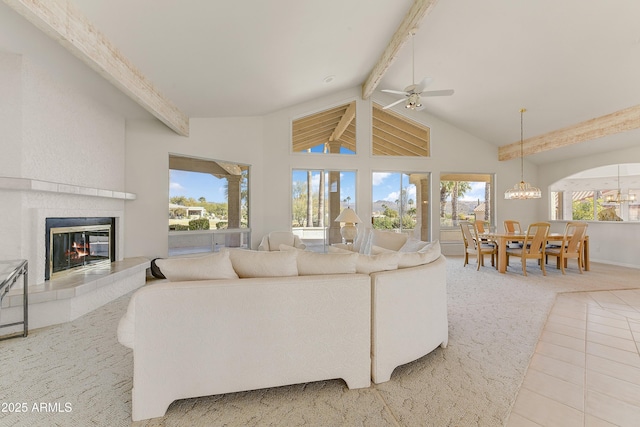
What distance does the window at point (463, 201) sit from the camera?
795 centimetres

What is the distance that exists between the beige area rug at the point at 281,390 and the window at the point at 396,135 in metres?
5.42

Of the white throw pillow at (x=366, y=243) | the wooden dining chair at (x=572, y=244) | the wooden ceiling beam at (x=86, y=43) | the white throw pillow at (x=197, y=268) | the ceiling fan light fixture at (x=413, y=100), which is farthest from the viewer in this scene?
the wooden dining chair at (x=572, y=244)

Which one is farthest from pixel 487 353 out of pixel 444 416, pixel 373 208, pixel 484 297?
pixel 373 208

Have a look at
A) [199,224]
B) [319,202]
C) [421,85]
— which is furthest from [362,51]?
[199,224]

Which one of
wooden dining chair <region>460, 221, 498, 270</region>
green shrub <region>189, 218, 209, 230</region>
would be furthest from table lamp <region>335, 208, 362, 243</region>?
green shrub <region>189, 218, 209, 230</region>

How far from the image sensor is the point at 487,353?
7.76 ft

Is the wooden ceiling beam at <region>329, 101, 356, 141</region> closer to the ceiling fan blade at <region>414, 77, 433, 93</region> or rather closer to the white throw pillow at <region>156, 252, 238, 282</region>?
the ceiling fan blade at <region>414, 77, 433, 93</region>

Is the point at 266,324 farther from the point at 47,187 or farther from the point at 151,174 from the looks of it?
the point at 151,174

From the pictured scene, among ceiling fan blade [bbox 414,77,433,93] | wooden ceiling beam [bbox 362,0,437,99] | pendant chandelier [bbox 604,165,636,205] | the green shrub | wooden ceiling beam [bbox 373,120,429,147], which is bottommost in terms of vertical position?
the green shrub

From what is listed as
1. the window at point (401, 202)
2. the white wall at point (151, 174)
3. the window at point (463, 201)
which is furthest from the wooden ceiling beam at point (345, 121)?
the white wall at point (151, 174)

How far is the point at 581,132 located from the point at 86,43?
793cm

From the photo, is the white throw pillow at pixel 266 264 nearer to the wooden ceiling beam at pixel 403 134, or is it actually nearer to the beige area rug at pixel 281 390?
the beige area rug at pixel 281 390

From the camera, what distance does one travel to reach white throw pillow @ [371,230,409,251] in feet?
11.6

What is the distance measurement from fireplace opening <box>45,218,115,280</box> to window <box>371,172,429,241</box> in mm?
5451
